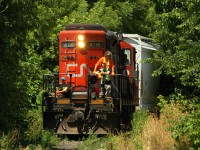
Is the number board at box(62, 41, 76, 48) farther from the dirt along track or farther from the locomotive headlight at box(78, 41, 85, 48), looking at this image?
the dirt along track

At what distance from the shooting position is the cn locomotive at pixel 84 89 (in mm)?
16078

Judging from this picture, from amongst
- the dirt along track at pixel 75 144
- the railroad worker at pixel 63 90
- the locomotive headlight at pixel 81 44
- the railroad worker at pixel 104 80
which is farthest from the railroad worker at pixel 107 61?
the dirt along track at pixel 75 144

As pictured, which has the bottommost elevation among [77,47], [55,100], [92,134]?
[92,134]

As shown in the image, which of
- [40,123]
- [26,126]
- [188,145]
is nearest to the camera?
[188,145]

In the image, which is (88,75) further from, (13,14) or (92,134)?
(13,14)

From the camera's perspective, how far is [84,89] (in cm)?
1688

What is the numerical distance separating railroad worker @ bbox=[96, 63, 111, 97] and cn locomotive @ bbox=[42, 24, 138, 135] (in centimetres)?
13

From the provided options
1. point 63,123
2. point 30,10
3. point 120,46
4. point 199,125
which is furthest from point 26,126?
point 199,125

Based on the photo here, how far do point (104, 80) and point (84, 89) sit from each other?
1156mm

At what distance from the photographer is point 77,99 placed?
1645 cm

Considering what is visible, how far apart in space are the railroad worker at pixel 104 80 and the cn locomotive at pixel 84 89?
5.2 inches

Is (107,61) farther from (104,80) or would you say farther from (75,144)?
(75,144)

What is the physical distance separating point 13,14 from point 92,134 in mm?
5225

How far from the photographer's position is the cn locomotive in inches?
633
